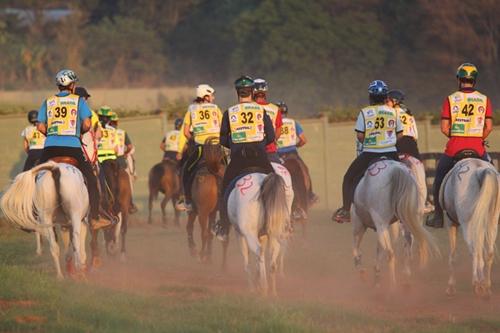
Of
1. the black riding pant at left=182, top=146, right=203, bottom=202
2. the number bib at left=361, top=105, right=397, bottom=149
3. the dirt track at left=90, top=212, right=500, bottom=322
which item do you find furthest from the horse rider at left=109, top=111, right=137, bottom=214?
the number bib at left=361, top=105, right=397, bottom=149

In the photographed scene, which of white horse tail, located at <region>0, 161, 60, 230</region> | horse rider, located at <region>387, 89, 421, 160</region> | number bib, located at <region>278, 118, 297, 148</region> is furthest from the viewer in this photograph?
number bib, located at <region>278, 118, 297, 148</region>

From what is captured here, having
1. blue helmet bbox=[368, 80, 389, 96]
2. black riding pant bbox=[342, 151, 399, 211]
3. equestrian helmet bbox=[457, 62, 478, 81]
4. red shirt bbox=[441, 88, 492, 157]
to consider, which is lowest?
black riding pant bbox=[342, 151, 399, 211]

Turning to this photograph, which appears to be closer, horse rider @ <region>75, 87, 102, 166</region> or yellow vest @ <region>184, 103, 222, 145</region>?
horse rider @ <region>75, 87, 102, 166</region>

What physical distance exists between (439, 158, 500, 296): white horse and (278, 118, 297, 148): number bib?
287 inches

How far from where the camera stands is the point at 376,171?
561 inches

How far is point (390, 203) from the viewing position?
1420 cm

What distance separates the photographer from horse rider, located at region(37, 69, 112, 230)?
15.1m

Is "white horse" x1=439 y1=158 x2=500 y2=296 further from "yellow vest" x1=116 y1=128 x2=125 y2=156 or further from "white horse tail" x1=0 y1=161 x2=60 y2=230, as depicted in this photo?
"yellow vest" x1=116 y1=128 x2=125 y2=156

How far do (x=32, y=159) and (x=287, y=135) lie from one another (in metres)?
Answer: 4.59

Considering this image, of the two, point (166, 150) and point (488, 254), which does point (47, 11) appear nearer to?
point (166, 150)

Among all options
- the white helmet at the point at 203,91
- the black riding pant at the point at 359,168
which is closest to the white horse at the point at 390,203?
the black riding pant at the point at 359,168

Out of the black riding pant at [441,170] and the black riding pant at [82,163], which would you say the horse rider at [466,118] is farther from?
the black riding pant at [82,163]

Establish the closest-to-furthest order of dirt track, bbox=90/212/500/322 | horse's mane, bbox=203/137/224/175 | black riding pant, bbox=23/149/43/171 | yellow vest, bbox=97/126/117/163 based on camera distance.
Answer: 1. dirt track, bbox=90/212/500/322
2. horse's mane, bbox=203/137/224/175
3. yellow vest, bbox=97/126/117/163
4. black riding pant, bbox=23/149/43/171

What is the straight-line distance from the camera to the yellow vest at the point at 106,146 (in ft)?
63.3
